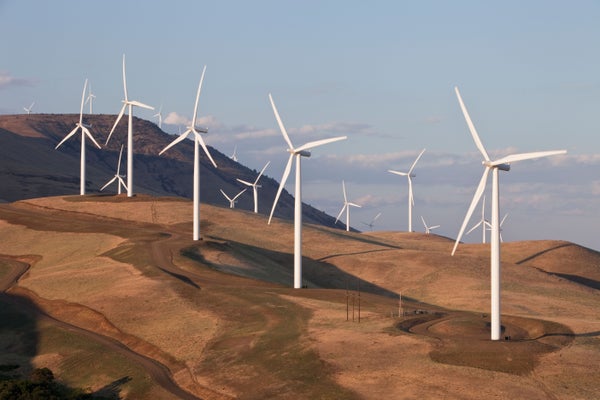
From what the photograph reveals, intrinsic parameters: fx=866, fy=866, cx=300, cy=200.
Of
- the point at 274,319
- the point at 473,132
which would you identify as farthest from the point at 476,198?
the point at 274,319

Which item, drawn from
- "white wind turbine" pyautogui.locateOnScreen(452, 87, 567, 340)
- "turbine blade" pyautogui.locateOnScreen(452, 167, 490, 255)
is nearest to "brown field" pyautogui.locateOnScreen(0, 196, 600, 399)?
"white wind turbine" pyautogui.locateOnScreen(452, 87, 567, 340)

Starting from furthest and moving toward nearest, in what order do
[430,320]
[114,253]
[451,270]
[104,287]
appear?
[451,270], [114,253], [104,287], [430,320]

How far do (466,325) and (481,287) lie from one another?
60.3m

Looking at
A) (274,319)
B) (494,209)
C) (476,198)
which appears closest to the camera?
(494,209)

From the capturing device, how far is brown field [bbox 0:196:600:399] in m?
75.1

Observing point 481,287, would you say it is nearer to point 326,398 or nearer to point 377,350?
point 377,350

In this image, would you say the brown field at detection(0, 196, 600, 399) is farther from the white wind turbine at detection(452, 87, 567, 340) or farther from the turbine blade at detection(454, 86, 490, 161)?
the turbine blade at detection(454, 86, 490, 161)

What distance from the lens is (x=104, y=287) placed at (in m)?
125

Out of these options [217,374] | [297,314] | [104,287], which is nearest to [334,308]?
[297,314]

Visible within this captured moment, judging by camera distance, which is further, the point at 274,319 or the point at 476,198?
the point at 274,319

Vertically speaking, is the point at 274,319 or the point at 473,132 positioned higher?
the point at 473,132

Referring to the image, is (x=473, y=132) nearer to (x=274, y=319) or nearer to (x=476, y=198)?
(x=476, y=198)

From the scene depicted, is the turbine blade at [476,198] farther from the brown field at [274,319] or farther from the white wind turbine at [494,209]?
the brown field at [274,319]

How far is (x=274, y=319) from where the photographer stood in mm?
101688
